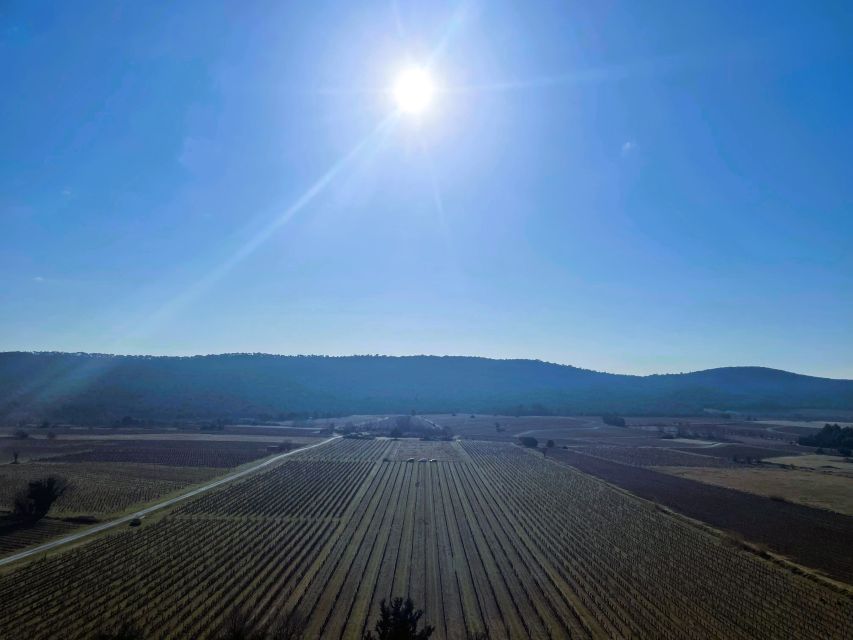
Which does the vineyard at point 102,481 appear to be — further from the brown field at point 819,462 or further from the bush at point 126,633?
the brown field at point 819,462

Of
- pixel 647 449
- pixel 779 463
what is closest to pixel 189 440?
pixel 647 449

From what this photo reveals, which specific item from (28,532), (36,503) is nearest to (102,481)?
(36,503)

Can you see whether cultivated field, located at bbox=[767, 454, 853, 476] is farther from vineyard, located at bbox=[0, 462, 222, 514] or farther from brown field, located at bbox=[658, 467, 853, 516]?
vineyard, located at bbox=[0, 462, 222, 514]

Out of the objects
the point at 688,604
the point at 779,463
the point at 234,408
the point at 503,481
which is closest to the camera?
the point at 688,604

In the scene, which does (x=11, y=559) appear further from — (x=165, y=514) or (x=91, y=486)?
(x=91, y=486)

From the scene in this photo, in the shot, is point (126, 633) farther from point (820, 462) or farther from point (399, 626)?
point (820, 462)

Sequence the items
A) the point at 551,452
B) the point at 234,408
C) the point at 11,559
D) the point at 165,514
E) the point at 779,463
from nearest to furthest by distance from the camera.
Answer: the point at 11,559
the point at 165,514
the point at 779,463
the point at 551,452
the point at 234,408

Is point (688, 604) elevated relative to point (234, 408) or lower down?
lower down

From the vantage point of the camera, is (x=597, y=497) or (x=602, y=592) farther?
(x=597, y=497)
